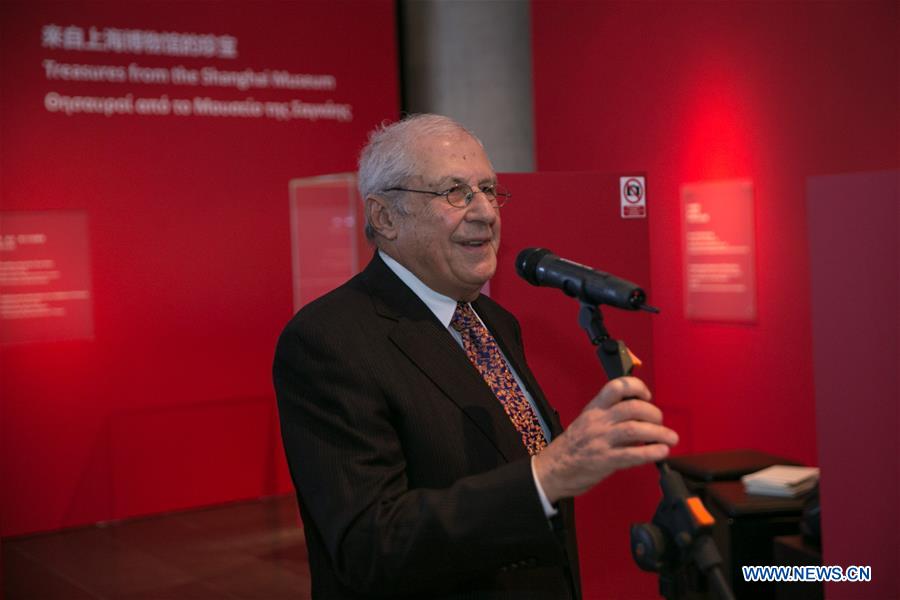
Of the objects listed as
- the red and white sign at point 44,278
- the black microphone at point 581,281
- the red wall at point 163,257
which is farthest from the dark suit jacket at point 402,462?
the red wall at point 163,257

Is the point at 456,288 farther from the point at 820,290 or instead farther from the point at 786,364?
the point at 786,364

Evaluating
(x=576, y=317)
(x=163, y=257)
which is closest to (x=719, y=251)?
(x=576, y=317)

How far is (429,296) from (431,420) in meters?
0.29

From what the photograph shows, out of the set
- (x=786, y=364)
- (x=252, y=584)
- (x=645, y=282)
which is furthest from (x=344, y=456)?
(x=786, y=364)

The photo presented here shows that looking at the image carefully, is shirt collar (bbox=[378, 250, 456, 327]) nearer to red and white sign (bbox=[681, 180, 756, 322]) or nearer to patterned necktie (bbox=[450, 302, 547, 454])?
patterned necktie (bbox=[450, 302, 547, 454])

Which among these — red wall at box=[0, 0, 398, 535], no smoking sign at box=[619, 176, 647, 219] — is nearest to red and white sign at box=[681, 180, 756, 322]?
no smoking sign at box=[619, 176, 647, 219]

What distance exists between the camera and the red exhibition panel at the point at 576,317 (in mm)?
3451

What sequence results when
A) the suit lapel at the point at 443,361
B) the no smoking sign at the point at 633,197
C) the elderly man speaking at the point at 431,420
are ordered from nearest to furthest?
1. the elderly man speaking at the point at 431,420
2. the suit lapel at the point at 443,361
3. the no smoking sign at the point at 633,197

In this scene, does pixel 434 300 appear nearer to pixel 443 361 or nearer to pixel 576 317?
pixel 443 361

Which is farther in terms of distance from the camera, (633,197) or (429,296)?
(633,197)

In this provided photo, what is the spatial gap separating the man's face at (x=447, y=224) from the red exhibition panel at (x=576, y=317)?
1.51 meters

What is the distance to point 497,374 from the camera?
6.27 ft

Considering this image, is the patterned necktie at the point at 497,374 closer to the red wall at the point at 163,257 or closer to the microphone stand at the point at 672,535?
the microphone stand at the point at 672,535

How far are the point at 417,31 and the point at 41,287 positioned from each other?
9.99ft
